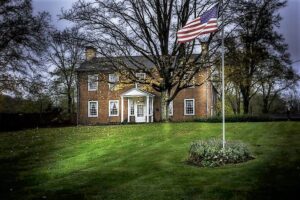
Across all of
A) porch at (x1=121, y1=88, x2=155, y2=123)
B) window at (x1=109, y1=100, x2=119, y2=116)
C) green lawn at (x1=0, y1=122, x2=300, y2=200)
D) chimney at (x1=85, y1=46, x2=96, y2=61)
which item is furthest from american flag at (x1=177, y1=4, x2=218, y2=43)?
window at (x1=109, y1=100, x2=119, y2=116)

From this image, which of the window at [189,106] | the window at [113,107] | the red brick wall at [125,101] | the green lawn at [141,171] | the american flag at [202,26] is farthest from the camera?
the window at [113,107]

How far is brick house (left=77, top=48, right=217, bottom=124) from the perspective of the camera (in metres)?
52.8

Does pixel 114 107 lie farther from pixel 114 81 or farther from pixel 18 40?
pixel 18 40

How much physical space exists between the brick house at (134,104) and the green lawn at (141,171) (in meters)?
29.6

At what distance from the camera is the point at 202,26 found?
16000 millimetres

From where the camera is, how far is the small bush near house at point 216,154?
14.9 metres

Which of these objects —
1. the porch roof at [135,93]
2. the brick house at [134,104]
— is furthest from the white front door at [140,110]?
the porch roof at [135,93]

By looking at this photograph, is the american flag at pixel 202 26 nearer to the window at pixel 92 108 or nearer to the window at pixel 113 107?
the window at pixel 113 107

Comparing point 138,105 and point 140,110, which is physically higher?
point 138,105

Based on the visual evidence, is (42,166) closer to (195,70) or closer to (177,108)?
(195,70)

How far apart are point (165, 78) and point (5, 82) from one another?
41.7ft

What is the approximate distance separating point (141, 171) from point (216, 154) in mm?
2540

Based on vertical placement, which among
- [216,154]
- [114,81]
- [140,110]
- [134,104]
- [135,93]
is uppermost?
[114,81]

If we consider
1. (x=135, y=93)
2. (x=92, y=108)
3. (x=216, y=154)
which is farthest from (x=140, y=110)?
(x=216, y=154)
